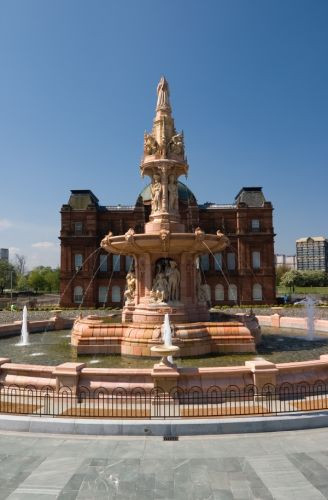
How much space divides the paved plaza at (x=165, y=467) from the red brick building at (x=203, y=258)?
49910mm

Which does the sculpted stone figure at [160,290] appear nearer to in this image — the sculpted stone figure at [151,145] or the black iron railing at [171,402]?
the sculpted stone figure at [151,145]

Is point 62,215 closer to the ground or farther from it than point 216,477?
farther from it

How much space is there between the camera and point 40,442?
9086 mm

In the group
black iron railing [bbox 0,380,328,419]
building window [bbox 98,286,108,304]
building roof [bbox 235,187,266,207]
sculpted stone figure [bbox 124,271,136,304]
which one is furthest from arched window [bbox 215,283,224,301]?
black iron railing [bbox 0,380,328,419]

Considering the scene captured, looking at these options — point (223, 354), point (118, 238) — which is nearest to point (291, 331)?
point (223, 354)

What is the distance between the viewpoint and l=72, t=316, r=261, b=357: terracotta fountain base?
56.2 feet

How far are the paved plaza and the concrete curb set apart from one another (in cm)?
18

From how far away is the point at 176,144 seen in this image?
74.1 feet

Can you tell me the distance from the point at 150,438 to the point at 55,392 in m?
3.80

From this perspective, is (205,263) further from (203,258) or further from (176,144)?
(176,144)

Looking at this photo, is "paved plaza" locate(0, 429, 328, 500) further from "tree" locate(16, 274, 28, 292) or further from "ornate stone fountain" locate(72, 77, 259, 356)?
"tree" locate(16, 274, 28, 292)

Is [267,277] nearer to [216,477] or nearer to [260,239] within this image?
[260,239]

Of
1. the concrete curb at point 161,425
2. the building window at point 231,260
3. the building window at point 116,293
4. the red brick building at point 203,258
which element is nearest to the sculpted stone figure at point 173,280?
the concrete curb at point 161,425

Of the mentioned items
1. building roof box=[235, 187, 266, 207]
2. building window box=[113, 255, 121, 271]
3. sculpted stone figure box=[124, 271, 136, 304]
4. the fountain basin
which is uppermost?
building roof box=[235, 187, 266, 207]
